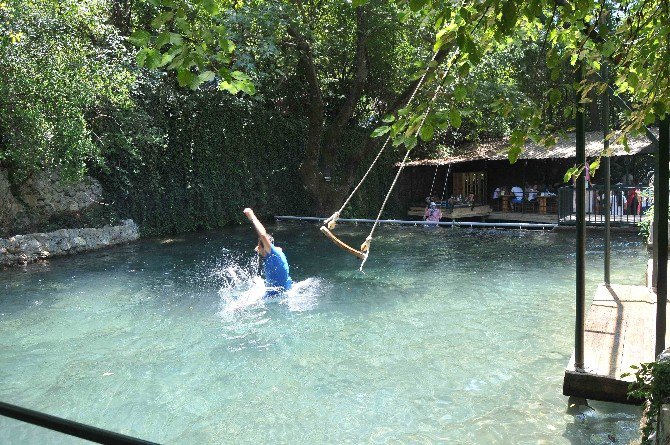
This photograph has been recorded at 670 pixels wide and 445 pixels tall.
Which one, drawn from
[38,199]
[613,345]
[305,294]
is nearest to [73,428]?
[613,345]

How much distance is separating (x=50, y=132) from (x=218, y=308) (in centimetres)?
667

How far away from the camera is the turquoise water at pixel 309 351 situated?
5.45 meters

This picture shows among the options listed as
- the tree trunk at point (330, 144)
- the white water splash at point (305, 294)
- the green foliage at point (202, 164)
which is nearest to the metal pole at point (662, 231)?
the white water splash at point (305, 294)

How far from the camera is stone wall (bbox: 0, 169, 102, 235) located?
586 inches

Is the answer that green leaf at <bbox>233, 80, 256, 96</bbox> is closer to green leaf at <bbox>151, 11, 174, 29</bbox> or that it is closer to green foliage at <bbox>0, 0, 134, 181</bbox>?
green leaf at <bbox>151, 11, 174, 29</bbox>

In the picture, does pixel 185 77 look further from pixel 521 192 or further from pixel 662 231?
pixel 521 192

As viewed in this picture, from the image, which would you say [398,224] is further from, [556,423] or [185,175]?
[556,423]

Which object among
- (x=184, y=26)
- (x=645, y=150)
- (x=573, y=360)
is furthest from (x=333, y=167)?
(x=184, y=26)

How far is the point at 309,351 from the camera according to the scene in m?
7.50

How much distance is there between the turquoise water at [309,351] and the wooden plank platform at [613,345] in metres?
0.29

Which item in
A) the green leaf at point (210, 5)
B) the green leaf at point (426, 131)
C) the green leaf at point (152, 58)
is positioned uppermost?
the green leaf at point (210, 5)

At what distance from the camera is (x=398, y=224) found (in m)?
21.2

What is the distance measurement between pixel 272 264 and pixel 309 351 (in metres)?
2.76

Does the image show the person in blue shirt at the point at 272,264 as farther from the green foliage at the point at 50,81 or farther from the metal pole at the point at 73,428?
the metal pole at the point at 73,428
